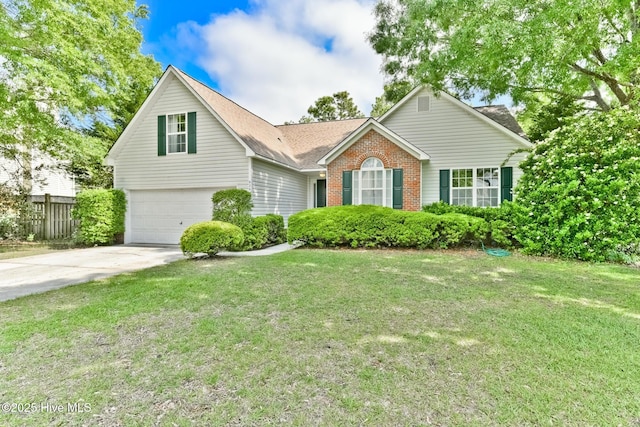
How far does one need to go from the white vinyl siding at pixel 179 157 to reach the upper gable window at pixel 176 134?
0.89 ft

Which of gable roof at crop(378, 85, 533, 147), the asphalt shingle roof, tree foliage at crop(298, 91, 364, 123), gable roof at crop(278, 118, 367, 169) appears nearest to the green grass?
gable roof at crop(378, 85, 533, 147)

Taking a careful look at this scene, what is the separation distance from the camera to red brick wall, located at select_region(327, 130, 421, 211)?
40.8 feet

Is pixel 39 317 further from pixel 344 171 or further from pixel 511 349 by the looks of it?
pixel 344 171

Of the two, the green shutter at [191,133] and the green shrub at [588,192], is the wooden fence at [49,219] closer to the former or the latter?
the green shutter at [191,133]

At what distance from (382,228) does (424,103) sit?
6853 millimetres

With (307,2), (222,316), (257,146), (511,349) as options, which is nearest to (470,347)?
(511,349)

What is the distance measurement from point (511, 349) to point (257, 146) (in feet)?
37.9

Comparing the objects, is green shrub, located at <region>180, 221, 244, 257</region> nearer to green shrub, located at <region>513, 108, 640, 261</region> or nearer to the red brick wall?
the red brick wall

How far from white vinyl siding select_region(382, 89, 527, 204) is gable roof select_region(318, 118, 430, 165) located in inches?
64.9

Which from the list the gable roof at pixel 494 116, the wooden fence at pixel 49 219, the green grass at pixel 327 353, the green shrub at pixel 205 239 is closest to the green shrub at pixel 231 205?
the green shrub at pixel 205 239

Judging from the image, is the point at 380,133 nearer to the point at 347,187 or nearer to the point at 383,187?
the point at 383,187

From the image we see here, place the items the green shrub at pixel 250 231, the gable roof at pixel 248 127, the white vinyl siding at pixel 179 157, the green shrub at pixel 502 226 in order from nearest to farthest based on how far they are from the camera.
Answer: the green shrub at pixel 502 226
the green shrub at pixel 250 231
the white vinyl siding at pixel 179 157
the gable roof at pixel 248 127

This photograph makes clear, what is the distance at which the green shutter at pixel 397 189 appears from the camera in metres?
12.5

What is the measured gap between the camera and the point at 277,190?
14.1 m
